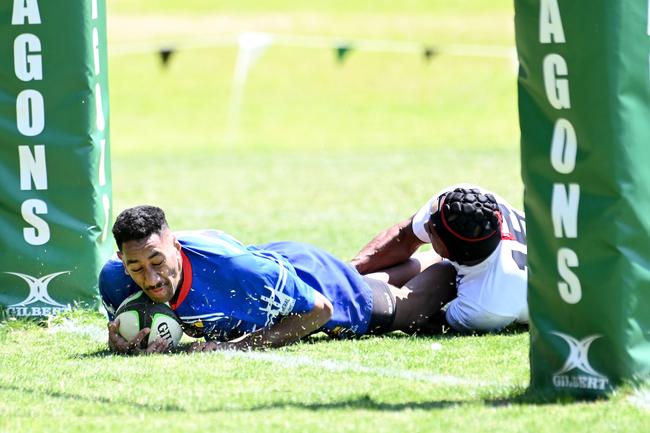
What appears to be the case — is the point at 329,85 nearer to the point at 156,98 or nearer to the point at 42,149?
the point at 156,98

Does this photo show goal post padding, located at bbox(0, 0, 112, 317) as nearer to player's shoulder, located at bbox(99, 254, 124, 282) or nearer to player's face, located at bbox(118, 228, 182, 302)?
player's shoulder, located at bbox(99, 254, 124, 282)

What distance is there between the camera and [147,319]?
7.51 m

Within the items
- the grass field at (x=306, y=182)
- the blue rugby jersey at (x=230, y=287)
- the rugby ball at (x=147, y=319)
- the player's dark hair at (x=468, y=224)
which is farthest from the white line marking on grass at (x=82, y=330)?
the player's dark hair at (x=468, y=224)

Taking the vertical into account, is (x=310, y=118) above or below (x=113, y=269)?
below

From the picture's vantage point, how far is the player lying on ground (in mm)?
7277

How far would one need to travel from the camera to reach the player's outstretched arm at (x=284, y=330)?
7598 mm

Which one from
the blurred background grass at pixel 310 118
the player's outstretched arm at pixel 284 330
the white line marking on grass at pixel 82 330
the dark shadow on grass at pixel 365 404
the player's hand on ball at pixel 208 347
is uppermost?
the dark shadow on grass at pixel 365 404

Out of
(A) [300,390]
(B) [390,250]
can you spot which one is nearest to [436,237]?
(B) [390,250]

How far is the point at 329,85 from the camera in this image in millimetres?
39094

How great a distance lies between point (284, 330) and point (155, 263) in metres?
0.92

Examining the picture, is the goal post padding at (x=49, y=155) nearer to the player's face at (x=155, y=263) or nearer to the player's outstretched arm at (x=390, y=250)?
the player's face at (x=155, y=263)

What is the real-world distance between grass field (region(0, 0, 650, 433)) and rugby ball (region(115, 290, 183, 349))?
0.16 metres

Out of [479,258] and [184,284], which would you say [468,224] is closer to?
[479,258]

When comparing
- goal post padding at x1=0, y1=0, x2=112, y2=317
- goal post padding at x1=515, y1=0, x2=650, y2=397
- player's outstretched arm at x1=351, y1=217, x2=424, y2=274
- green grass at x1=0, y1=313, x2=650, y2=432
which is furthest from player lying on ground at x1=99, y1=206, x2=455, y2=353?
goal post padding at x1=515, y1=0, x2=650, y2=397
